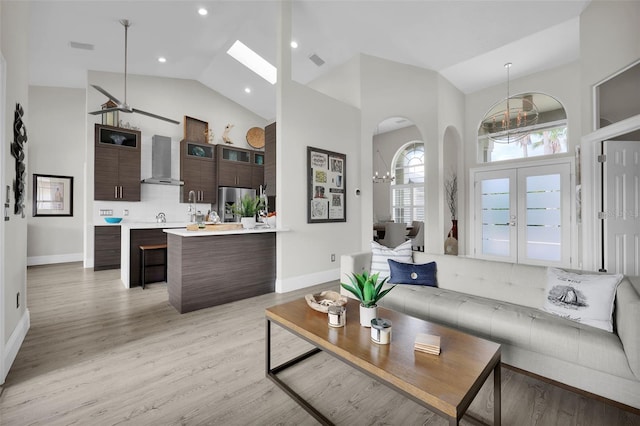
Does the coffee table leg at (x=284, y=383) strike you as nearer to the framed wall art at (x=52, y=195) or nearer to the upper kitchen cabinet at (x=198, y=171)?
the upper kitchen cabinet at (x=198, y=171)

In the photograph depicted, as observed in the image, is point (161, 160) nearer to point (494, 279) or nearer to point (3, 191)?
point (3, 191)

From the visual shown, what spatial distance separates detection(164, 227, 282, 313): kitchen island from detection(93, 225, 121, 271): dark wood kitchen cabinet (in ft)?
9.22

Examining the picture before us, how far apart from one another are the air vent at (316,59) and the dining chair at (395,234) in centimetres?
381

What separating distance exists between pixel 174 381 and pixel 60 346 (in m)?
1.28

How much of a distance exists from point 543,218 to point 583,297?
442 cm

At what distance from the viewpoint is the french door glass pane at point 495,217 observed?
590cm

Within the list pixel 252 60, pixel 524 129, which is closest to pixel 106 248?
pixel 252 60

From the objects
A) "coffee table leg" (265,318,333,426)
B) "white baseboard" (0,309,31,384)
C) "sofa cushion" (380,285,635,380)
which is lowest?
"coffee table leg" (265,318,333,426)

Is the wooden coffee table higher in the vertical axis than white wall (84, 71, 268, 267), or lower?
lower

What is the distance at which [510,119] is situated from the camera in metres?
5.82

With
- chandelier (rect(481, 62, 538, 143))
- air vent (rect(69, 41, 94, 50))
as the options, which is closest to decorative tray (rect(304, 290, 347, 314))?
chandelier (rect(481, 62, 538, 143))

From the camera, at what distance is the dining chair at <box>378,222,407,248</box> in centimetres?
666

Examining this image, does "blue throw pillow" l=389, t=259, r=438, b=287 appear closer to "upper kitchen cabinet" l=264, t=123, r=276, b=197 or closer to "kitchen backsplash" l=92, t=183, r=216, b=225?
"upper kitchen cabinet" l=264, t=123, r=276, b=197

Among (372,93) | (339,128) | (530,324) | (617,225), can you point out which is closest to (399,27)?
(372,93)
